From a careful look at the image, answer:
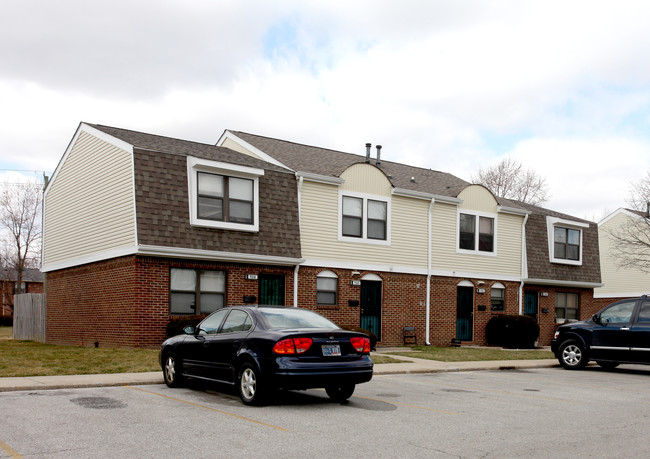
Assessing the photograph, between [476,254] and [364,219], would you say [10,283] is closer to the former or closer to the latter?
[364,219]

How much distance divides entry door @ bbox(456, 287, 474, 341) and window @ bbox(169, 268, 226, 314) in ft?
34.1

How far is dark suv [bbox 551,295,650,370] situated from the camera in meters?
16.3

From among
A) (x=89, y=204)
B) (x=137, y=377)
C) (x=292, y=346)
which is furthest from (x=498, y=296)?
(x=292, y=346)

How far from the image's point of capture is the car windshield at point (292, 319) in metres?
10.4

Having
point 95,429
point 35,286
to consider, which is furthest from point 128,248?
point 35,286

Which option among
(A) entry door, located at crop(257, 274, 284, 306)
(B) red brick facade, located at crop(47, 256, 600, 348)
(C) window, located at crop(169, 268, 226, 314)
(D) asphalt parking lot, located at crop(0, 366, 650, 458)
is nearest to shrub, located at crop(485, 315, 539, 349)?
(B) red brick facade, located at crop(47, 256, 600, 348)

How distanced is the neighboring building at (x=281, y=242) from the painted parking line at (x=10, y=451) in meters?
11.3

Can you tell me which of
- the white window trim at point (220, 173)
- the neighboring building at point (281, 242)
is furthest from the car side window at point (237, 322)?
the white window trim at point (220, 173)

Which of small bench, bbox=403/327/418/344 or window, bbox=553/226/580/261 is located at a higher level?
window, bbox=553/226/580/261

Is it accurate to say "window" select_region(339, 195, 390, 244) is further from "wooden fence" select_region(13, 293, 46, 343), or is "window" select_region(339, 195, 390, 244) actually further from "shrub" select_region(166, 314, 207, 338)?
"wooden fence" select_region(13, 293, 46, 343)

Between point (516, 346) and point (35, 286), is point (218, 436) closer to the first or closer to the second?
point (516, 346)

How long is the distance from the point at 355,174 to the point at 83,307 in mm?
10193

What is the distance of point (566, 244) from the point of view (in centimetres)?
3014

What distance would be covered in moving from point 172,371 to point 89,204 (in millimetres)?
12155
